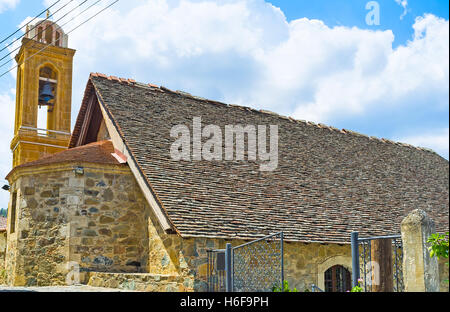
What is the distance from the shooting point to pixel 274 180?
1659 cm

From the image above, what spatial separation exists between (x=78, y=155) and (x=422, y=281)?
1038 centimetres

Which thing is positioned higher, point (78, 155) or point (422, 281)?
point (78, 155)

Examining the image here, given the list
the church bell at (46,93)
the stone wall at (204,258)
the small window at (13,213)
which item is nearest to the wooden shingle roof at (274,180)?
the stone wall at (204,258)

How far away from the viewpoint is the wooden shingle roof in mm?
13531

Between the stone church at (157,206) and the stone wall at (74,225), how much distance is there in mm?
27

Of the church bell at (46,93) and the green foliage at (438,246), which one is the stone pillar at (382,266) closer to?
the green foliage at (438,246)

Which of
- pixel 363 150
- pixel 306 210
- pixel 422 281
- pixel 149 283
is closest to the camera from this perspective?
pixel 422 281

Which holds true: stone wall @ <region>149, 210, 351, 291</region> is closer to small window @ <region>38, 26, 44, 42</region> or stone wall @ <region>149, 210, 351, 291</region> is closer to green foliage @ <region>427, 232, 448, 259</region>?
green foliage @ <region>427, 232, 448, 259</region>

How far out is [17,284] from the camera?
13508 mm

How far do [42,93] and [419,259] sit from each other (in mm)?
20720

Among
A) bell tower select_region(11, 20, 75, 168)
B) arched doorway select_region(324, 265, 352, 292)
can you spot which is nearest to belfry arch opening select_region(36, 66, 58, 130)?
bell tower select_region(11, 20, 75, 168)
